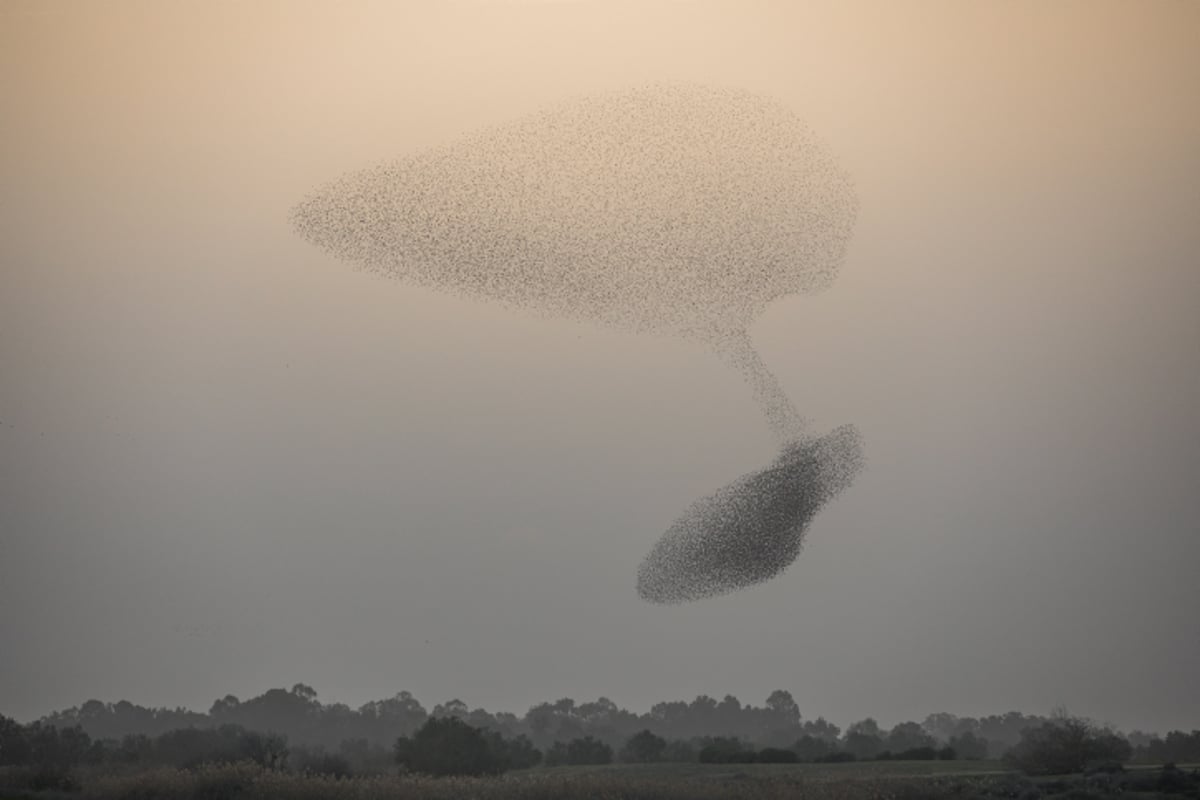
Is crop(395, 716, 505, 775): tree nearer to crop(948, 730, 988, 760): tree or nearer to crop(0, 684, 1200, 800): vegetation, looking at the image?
crop(0, 684, 1200, 800): vegetation

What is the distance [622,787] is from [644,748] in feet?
22.5

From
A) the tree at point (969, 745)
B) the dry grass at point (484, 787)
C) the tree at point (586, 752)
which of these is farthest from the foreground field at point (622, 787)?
the tree at point (969, 745)

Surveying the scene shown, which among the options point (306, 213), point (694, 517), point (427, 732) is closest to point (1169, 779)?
point (694, 517)

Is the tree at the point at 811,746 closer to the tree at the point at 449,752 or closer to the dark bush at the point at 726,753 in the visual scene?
the dark bush at the point at 726,753

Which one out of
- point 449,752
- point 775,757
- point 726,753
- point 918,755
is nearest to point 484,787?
point 449,752

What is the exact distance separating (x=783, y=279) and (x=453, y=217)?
21.0 ft

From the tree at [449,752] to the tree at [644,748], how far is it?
141 inches

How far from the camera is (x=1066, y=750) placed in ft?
66.7

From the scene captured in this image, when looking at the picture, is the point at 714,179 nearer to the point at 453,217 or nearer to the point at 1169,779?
the point at 453,217

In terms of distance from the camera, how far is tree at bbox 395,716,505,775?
21.5 meters

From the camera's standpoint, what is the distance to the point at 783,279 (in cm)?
2380

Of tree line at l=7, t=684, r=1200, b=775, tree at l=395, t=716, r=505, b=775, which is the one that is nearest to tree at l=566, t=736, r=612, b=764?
tree line at l=7, t=684, r=1200, b=775

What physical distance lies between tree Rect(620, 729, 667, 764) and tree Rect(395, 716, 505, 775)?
11.7 feet

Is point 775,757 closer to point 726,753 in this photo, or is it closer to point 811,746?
point 726,753
